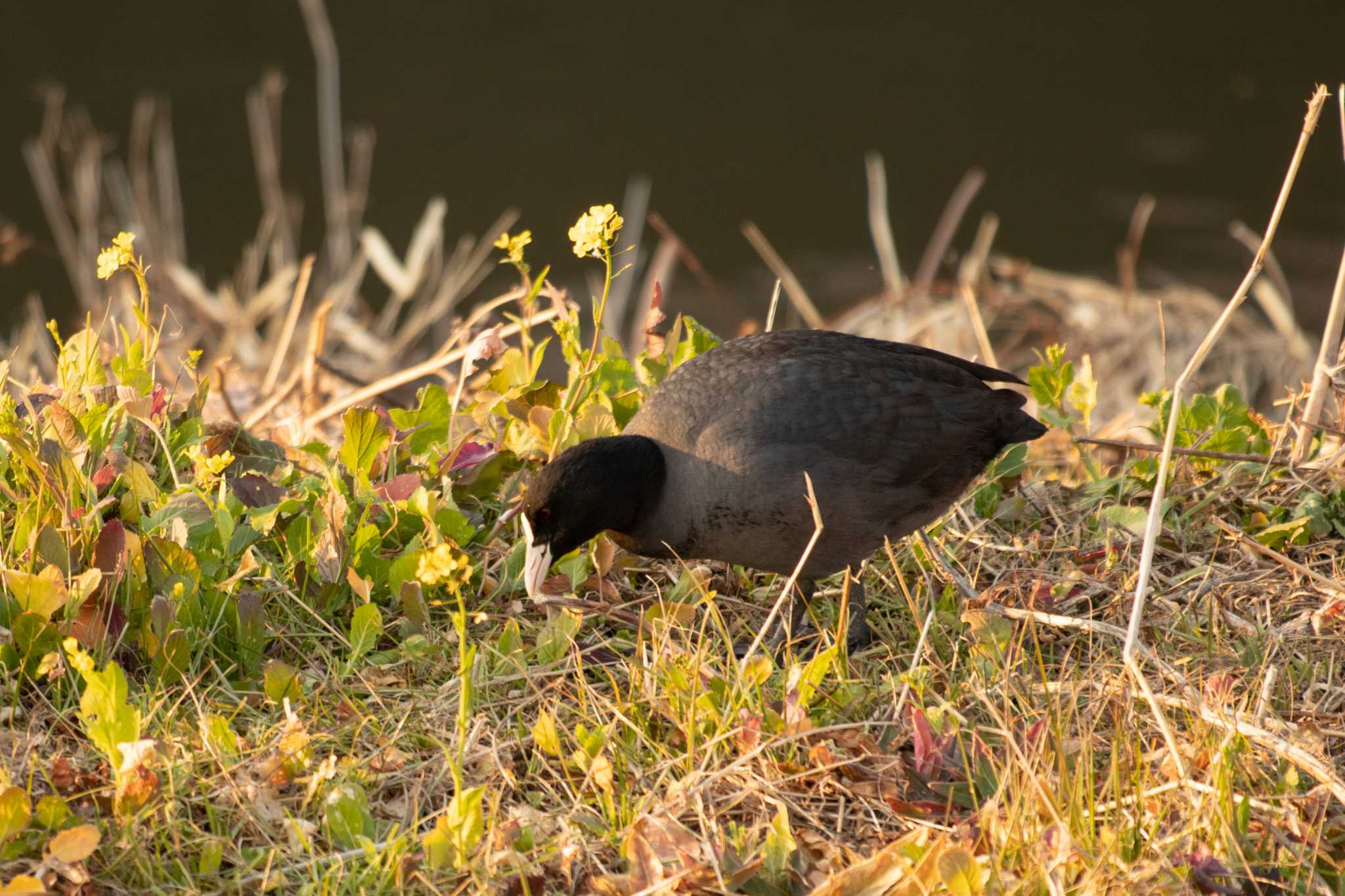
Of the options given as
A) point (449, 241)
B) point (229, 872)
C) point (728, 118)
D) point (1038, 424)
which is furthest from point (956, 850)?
point (728, 118)

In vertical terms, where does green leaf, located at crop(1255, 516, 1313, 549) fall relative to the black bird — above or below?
below

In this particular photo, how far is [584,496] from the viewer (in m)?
2.97

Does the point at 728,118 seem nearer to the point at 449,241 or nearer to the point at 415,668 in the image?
the point at 449,241

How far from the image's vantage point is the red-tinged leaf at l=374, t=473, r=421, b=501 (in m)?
3.06

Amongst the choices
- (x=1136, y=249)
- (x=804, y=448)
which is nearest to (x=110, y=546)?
(x=804, y=448)

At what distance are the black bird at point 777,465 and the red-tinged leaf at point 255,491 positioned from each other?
0.57m

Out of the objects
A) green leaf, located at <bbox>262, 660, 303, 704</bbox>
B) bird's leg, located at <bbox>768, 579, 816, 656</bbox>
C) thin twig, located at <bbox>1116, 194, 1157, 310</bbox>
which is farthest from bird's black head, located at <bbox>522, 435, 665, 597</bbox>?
thin twig, located at <bbox>1116, 194, 1157, 310</bbox>

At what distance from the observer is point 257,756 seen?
2430 mm

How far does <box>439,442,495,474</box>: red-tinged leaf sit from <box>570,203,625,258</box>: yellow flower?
0.59 meters

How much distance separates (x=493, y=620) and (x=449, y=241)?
19.9 ft

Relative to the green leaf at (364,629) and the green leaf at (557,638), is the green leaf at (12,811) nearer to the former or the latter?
the green leaf at (364,629)

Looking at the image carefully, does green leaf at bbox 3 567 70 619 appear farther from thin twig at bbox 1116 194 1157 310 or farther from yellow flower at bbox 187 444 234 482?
thin twig at bbox 1116 194 1157 310

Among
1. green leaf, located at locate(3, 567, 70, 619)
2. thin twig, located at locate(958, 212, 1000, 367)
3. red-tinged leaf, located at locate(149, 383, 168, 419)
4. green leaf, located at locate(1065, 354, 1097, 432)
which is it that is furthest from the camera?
thin twig, located at locate(958, 212, 1000, 367)

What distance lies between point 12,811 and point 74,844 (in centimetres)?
11
